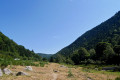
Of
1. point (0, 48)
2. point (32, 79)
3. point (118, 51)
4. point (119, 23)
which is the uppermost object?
point (119, 23)

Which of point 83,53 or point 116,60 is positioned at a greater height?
point 83,53

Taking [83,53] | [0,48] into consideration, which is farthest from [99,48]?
[0,48]

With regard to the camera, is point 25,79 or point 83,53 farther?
point 83,53

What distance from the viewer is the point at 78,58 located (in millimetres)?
79125

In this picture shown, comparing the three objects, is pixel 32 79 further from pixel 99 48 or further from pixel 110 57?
pixel 99 48

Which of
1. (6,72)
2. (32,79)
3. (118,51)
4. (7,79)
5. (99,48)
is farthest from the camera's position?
(99,48)

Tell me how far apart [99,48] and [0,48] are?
8089 centimetres

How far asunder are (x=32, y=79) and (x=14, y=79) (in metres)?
1.81

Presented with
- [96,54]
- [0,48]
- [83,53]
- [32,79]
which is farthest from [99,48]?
[0,48]

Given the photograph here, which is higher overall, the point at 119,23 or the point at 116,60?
the point at 119,23

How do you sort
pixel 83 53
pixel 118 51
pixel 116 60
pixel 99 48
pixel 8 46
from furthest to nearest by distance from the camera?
1. pixel 8 46
2. pixel 83 53
3. pixel 99 48
4. pixel 118 51
5. pixel 116 60

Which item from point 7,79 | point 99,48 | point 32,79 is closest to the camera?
point 7,79

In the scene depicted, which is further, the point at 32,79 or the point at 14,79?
the point at 32,79

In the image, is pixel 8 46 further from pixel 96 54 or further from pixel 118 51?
pixel 118 51
